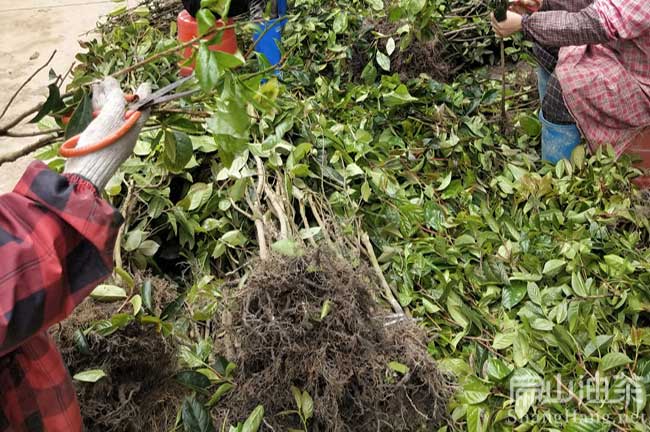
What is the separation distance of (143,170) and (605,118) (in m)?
1.42

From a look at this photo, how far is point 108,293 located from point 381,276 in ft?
1.99

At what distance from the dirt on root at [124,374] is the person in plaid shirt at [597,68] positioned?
4.76ft

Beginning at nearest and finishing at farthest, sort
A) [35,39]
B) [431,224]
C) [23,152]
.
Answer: [23,152] < [431,224] < [35,39]

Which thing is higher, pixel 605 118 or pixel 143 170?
pixel 143 170

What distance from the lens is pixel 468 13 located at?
9.50ft

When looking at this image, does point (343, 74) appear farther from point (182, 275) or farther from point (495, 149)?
point (182, 275)

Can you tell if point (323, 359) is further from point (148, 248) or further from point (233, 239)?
point (148, 248)

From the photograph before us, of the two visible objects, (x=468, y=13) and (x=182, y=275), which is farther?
(x=468, y=13)

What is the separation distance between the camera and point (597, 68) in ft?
6.60

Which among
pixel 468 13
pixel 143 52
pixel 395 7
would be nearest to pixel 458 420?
pixel 395 7

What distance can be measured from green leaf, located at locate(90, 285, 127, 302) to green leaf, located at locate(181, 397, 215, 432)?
29cm

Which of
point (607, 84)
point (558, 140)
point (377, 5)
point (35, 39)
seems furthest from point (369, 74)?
point (35, 39)

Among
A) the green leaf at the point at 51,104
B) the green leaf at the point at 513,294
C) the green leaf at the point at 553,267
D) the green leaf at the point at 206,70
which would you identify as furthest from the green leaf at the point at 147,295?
the green leaf at the point at 553,267

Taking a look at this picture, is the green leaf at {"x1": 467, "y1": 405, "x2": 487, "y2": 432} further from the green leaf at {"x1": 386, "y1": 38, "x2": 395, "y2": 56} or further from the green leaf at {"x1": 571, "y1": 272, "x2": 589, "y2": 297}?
the green leaf at {"x1": 386, "y1": 38, "x2": 395, "y2": 56}
